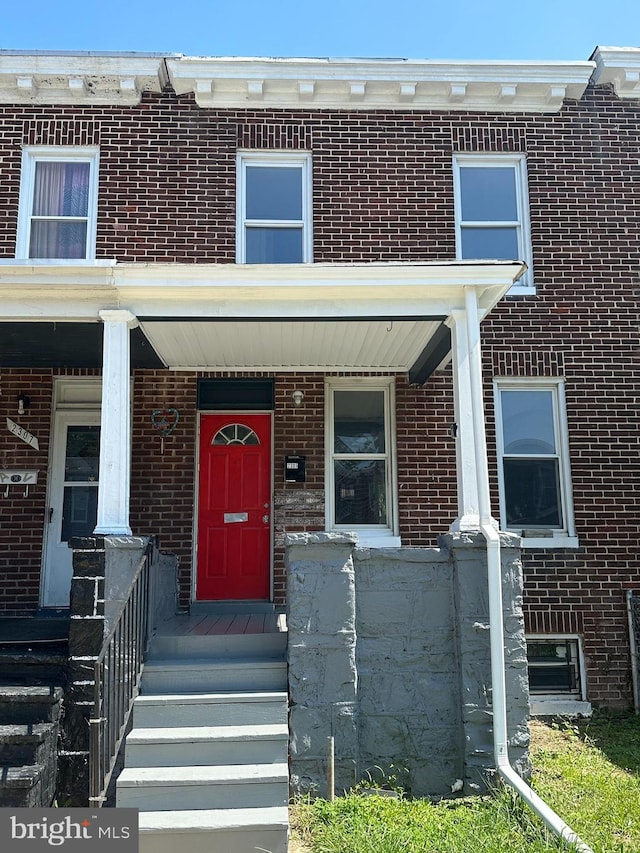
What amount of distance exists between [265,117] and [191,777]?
6906 mm

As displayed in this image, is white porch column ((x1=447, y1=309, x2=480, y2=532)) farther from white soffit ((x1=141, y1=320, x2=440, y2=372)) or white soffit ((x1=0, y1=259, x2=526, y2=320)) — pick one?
white soffit ((x1=141, y1=320, x2=440, y2=372))

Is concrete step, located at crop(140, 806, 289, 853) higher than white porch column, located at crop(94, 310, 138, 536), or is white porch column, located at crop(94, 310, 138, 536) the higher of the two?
white porch column, located at crop(94, 310, 138, 536)

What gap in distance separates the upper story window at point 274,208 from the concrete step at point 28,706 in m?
5.01

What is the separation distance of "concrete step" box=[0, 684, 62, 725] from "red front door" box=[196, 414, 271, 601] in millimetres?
2885

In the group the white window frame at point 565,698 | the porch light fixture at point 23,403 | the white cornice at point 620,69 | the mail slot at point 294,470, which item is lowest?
the white window frame at point 565,698

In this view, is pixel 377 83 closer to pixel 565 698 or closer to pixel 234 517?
pixel 234 517

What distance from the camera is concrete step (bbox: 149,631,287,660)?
5.69 m

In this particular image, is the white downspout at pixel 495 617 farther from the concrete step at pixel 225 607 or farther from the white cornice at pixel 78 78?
the white cornice at pixel 78 78

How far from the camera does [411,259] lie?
827 centimetres

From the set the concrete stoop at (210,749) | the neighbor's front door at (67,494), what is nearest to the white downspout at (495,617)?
the concrete stoop at (210,749)

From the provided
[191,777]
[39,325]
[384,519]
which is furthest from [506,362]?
[191,777]

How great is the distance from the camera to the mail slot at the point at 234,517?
7.94 meters

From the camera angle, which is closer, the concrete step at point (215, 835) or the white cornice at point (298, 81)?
the concrete step at point (215, 835)

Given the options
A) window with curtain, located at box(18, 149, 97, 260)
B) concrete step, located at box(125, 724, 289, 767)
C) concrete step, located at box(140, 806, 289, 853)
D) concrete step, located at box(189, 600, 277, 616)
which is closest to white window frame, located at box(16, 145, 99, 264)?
window with curtain, located at box(18, 149, 97, 260)
